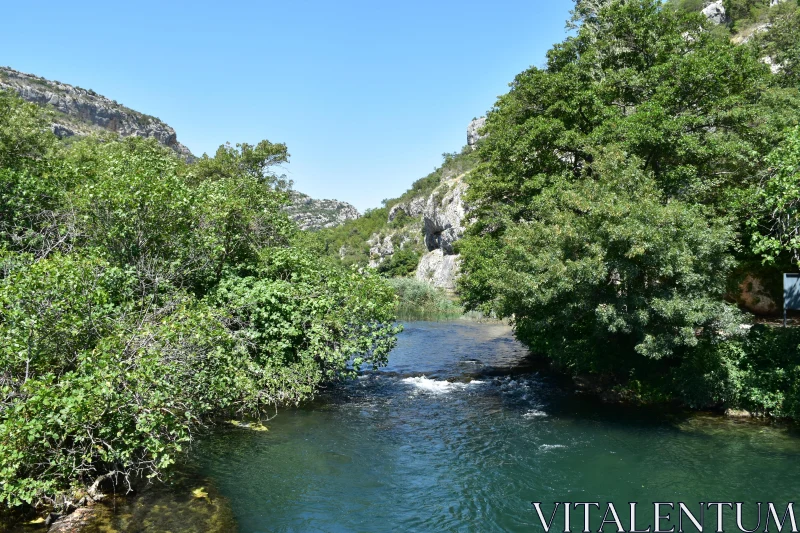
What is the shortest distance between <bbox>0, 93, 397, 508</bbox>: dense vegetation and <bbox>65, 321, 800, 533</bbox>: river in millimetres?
1757

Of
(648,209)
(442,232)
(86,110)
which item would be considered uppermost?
(86,110)

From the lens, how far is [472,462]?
1473cm

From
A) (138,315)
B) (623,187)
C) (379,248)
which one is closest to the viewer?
(138,315)

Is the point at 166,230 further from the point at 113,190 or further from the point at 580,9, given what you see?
the point at 580,9

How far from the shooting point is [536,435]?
16859mm

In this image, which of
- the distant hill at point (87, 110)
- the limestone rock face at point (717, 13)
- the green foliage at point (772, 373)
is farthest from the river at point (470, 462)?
the distant hill at point (87, 110)

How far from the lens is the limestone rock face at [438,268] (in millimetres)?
79812

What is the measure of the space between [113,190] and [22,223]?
3313mm

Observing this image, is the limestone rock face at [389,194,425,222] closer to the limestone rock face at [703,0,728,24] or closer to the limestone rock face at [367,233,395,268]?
the limestone rock face at [367,233,395,268]

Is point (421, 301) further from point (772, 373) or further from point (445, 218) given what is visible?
point (772, 373)

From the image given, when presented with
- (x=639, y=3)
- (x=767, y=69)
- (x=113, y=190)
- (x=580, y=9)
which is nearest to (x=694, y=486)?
(x=113, y=190)

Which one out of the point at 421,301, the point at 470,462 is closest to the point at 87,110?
the point at 421,301

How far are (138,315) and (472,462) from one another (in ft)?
31.0

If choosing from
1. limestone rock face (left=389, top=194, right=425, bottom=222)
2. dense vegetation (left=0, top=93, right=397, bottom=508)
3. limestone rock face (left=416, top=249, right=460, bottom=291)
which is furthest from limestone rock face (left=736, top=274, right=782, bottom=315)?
limestone rock face (left=389, top=194, right=425, bottom=222)
